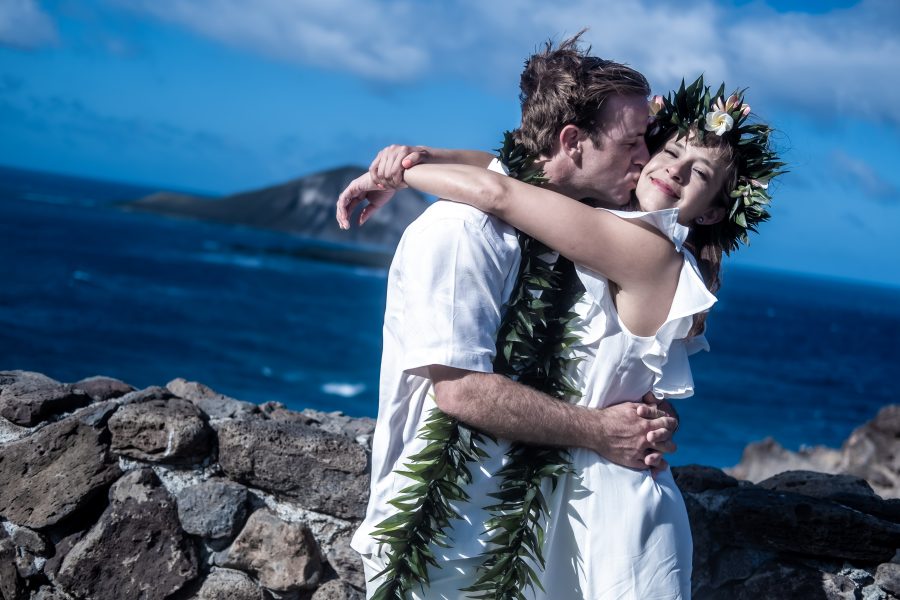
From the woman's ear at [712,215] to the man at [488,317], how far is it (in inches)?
10.2

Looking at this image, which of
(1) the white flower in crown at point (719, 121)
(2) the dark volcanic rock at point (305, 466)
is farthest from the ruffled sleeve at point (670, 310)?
(2) the dark volcanic rock at point (305, 466)

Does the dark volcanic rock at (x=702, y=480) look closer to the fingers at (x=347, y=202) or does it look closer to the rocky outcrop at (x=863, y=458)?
the fingers at (x=347, y=202)

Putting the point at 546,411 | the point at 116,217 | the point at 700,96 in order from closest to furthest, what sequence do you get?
1. the point at 546,411
2. the point at 700,96
3. the point at 116,217

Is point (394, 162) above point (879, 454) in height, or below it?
above

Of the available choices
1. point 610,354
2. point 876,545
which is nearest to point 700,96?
point 610,354

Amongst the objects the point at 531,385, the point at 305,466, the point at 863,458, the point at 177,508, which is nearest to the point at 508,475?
the point at 531,385

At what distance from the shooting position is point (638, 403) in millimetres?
2512

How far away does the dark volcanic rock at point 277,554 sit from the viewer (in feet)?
10.1

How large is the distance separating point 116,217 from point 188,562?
308 ft

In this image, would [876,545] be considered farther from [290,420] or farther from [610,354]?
[290,420]

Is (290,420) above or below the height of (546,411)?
below

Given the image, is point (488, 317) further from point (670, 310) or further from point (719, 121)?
point (719, 121)

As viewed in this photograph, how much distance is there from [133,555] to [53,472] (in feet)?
1.37

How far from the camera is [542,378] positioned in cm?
249
